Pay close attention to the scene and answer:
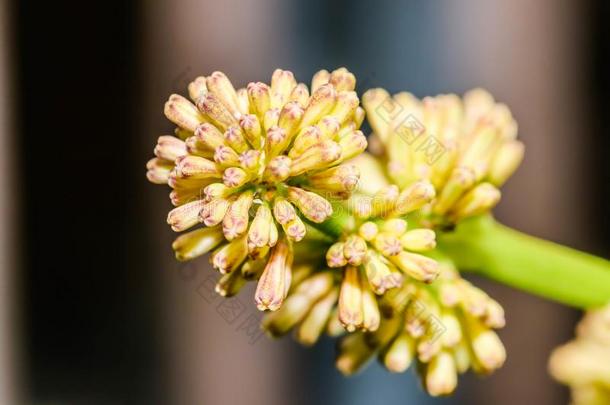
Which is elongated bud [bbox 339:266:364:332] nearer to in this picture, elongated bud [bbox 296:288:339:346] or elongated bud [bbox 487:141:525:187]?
elongated bud [bbox 296:288:339:346]

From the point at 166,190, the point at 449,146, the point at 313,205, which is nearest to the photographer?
the point at 313,205

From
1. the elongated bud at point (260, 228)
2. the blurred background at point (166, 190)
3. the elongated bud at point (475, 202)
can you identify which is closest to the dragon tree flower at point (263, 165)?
the elongated bud at point (260, 228)

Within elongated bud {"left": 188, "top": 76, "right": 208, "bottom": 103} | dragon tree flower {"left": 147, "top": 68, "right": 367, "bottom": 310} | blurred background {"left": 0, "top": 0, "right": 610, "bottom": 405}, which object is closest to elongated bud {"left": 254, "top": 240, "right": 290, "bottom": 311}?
dragon tree flower {"left": 147, "top": 68, "right": 367, "bottom": 310}

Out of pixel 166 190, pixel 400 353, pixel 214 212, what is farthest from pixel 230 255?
pixel 166 190

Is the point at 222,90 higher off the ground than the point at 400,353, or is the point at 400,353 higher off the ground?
the point at 222,90

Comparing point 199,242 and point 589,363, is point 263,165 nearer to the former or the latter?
point 199,242

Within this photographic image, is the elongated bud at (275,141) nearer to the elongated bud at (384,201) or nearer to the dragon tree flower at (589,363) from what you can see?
the elongated bud at (384,201)

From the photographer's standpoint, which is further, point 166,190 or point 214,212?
point 166,190
